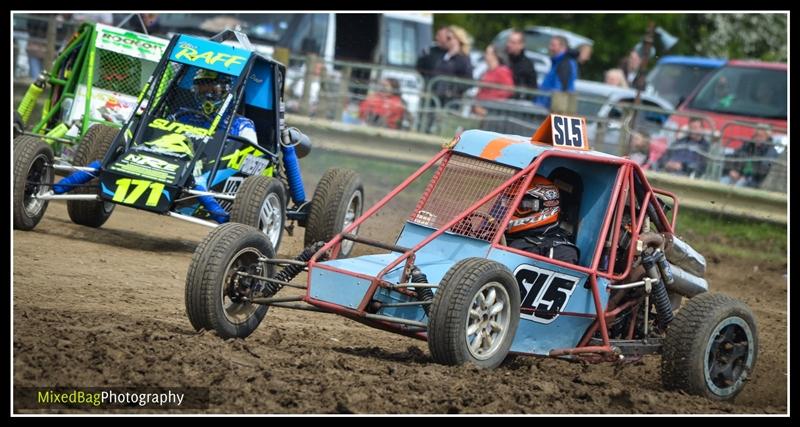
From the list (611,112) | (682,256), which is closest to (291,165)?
(682,256)

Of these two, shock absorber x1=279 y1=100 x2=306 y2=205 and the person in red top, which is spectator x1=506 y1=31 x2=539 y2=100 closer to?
the person in red top

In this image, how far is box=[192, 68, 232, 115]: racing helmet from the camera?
993 centimetres

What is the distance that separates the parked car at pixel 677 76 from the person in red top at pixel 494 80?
3613mm

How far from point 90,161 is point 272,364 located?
15.5 feet

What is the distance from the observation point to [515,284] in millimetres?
6086

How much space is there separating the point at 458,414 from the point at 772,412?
2.26 metres

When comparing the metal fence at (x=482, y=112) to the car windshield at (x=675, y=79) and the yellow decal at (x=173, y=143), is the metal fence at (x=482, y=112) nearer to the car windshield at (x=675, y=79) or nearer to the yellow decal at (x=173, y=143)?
the car windshield at (x=675, y=79)

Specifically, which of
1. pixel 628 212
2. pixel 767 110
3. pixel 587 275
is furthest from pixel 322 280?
pixel 767 110

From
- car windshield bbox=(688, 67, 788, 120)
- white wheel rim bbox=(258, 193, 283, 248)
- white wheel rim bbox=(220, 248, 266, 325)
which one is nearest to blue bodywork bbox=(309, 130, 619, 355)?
white wheel rim bbox=(220, 248, 266, 325)

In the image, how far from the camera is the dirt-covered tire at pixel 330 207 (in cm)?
1002

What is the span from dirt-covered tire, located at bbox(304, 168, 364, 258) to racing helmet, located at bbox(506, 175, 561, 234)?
10.9 feet

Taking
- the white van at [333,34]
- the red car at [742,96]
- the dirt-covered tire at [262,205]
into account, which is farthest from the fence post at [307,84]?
the dirt-covered tire at [262,205]

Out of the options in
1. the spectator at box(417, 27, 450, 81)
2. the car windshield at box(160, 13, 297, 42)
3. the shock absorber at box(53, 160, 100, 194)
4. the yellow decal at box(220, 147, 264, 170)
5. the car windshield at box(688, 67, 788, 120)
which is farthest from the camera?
the car windshield at box(160, 13, 297, 42)

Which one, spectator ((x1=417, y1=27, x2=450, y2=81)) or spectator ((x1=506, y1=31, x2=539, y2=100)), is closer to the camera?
spectator ((x1=506, y1=31, x2=539, y2=100))
